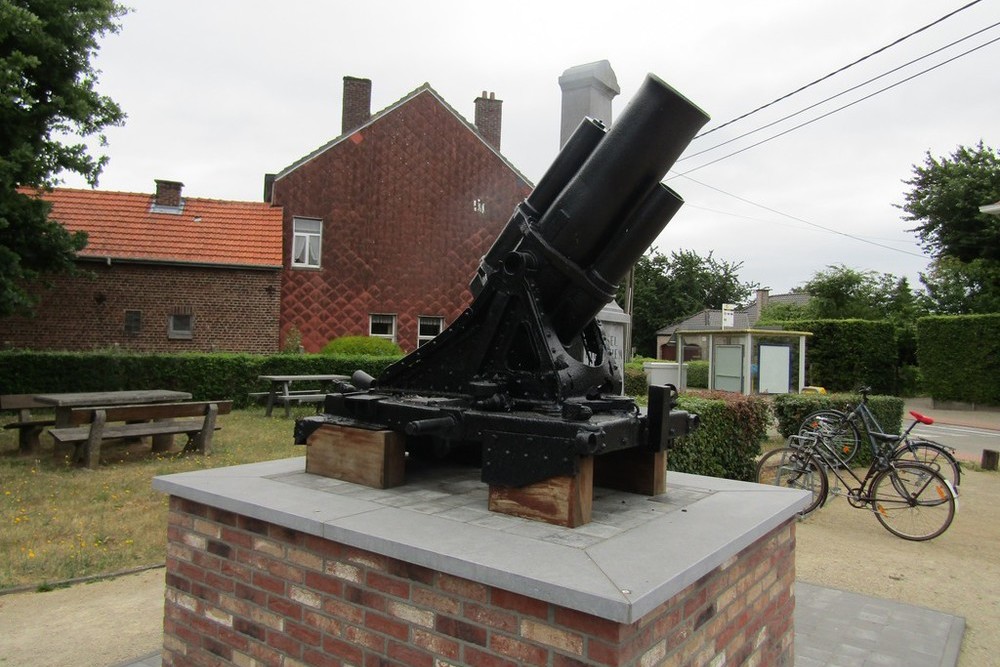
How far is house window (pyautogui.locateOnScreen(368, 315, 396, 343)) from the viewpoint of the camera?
19172mm

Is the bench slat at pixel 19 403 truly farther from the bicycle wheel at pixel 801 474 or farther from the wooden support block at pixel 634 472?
the bicycle wheel at pixel 801 474

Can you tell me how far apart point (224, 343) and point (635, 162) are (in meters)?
16.0

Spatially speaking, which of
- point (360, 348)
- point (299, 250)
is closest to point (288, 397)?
point (360, 348)

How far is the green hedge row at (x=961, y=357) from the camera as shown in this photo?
19344 millimetres

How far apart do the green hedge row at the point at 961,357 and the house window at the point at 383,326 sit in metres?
15.7

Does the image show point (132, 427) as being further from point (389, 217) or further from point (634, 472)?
point (389, 217)

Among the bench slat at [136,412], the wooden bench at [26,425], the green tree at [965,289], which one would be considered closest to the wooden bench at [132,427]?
the bench slat at [136,412]

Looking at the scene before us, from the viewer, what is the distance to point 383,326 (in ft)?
63.4

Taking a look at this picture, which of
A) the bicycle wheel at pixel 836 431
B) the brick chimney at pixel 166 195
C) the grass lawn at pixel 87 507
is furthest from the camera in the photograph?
the brick chimney at pixel 166 195

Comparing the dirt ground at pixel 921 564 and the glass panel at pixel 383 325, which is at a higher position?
the glass panel at pixel 383 325

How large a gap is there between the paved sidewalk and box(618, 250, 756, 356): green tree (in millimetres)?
44984

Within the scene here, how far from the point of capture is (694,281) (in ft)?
171

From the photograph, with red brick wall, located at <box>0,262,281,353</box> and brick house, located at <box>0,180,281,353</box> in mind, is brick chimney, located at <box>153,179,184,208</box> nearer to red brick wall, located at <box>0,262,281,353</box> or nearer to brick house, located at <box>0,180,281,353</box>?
brick house, located at <box>0,180,281,353</box>

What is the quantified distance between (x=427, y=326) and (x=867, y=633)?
1641cm
